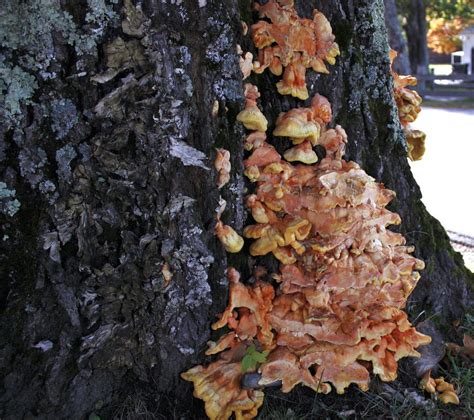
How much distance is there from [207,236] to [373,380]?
0.91 meters

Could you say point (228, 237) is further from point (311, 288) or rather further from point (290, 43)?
point (290, 43)

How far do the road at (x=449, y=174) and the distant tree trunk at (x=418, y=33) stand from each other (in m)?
13.0

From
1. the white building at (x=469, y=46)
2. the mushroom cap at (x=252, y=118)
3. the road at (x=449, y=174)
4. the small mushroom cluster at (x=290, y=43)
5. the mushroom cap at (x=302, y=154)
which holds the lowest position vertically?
the white building at (x=469, y=46)

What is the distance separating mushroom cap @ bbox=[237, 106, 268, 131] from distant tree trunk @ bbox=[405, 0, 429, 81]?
26215 millimetres

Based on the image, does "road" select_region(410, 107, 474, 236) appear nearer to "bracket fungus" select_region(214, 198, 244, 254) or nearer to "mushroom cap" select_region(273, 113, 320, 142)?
"mushroom cap" select_region(273, 113, 320, 142)

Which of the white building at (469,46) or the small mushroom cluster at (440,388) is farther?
the white building at (469,46)

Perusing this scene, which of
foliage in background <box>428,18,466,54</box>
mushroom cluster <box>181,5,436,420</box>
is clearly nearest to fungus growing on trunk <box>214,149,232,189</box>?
mushroom cluster <box>181,5,436,420</box>

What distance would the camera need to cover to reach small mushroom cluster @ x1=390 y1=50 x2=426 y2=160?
3.00 m

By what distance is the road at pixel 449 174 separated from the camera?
23.5 feet

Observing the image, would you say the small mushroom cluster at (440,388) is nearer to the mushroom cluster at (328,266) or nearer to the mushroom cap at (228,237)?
the mushroom cluster at (328,266)

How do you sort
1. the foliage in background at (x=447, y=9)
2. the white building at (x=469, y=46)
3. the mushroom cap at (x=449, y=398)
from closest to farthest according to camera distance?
1. the mushroom cap at (x=449, y=398)
2. the foliage in background at (x=447, y=9)
3. the white building at (x=469, y=46)

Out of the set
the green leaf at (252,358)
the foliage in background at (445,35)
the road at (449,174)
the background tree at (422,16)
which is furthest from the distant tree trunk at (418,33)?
the green leaf at (252,358)

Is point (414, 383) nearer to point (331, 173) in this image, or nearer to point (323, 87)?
point (331, 173)

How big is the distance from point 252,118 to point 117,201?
0.54m
